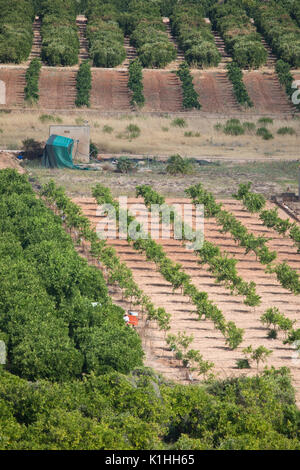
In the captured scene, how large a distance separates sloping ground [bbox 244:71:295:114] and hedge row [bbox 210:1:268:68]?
1.97 metres

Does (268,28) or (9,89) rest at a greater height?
(268,28)

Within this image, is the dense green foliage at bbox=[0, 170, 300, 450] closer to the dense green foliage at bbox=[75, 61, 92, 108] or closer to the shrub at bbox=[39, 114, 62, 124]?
the shrub at bbox=[39, 114, 62, 124]

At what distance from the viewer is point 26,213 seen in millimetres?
49469

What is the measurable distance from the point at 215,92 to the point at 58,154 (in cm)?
2352

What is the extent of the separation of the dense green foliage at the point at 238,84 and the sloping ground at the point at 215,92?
19.9 inches

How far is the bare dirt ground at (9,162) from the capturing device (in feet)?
214

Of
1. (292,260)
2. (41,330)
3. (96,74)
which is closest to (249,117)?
(96,74)

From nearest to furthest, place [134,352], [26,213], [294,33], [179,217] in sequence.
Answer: [134,352] < [26,213] < [179,217] < [294,33]

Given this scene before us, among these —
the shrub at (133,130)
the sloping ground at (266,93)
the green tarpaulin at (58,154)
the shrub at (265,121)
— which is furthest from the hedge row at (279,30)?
the green tarpaulin at (58,154)

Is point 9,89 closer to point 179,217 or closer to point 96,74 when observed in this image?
point 96,74

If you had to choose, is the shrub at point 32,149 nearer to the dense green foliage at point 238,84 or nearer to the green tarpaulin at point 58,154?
the green tarpaulin at point 58,154

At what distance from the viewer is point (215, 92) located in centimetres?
8706

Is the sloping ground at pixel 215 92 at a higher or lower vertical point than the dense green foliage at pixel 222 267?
higher

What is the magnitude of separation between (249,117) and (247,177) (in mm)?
15995
